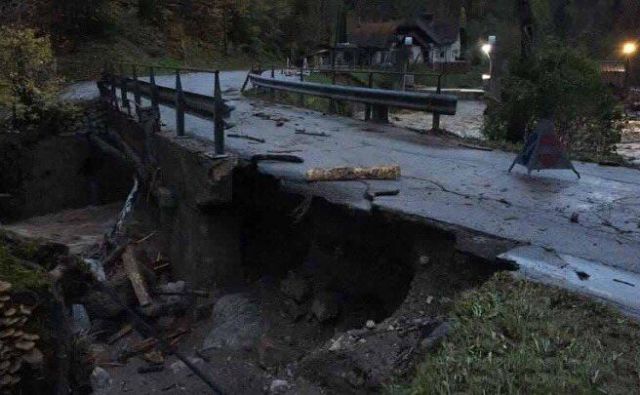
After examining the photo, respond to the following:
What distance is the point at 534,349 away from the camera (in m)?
3.36

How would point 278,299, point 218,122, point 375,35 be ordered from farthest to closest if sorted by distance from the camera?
1. point 375,35
2. point 218,122
3. point 278,299

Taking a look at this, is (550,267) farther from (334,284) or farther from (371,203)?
(334,284)

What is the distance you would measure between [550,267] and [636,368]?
143 centimetres

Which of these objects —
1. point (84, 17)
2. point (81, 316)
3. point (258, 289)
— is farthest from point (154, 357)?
point (84, 17)

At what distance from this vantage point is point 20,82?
1298cm

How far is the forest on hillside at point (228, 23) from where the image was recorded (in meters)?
28.0

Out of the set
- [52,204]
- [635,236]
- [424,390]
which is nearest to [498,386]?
[424,390]

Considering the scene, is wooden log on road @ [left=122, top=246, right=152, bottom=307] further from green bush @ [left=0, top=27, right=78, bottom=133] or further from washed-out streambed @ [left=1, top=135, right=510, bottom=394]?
green bush @ [left=0, top=27, right=78, bottom=133]

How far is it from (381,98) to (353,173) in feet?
14.9

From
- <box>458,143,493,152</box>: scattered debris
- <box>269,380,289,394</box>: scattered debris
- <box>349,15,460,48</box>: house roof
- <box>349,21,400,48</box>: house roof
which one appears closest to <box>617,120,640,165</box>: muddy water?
<box>458,143,493,152</box>: scattered debris

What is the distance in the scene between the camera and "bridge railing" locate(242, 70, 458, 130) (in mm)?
10438

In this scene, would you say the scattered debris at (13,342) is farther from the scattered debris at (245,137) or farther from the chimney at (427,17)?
the chimney at (427,17)

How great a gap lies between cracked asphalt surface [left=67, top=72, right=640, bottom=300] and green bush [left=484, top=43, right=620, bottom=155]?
4376 mm

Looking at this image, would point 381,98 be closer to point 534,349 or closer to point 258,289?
point 258,289
